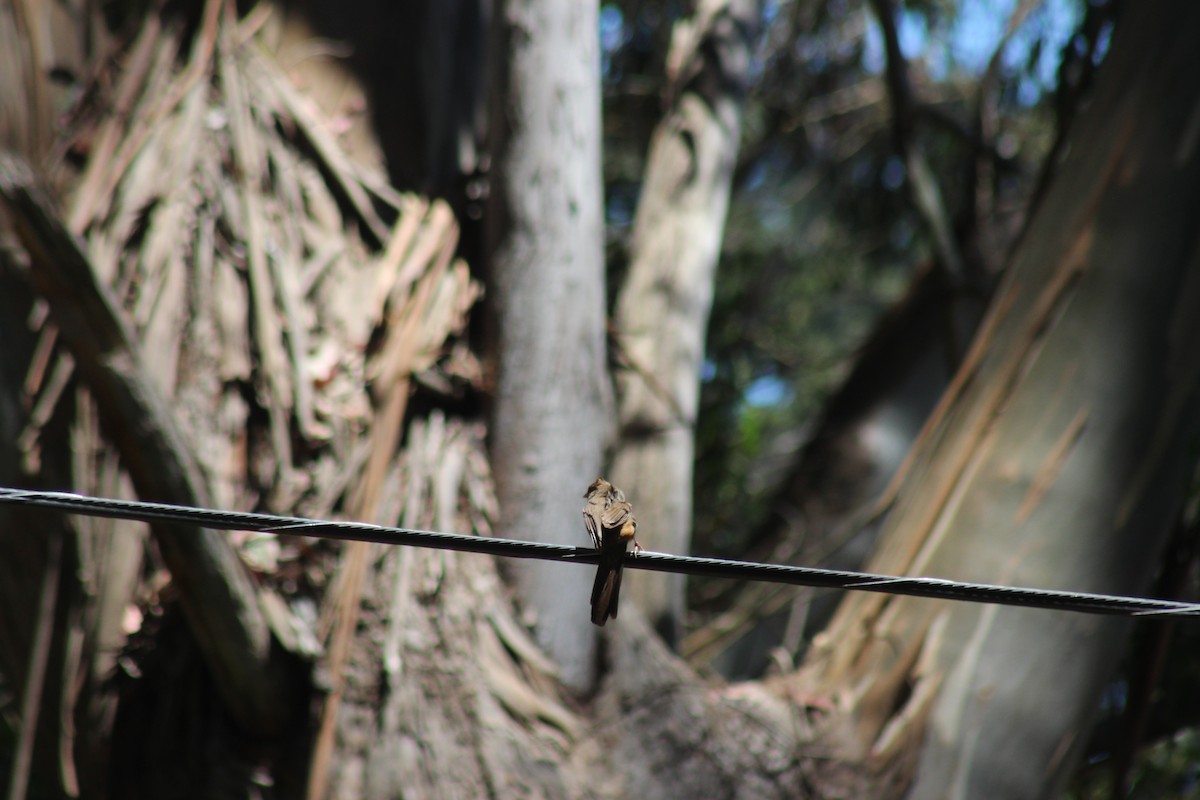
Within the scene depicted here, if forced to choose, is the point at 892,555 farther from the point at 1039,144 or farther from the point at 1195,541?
the point at 1039,144

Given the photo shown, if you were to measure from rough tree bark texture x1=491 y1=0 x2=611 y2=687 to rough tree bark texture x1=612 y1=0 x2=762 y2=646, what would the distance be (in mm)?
436

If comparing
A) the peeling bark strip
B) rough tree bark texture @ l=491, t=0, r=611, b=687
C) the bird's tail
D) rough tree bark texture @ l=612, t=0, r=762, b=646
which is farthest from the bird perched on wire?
rough tree bark texture @ l=612, t=0, r=762, b=646

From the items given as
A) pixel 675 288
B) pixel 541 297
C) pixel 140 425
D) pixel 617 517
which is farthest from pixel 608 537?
pixel 675 288

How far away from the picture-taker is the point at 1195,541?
11.4 feet

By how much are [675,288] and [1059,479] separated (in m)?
1.51

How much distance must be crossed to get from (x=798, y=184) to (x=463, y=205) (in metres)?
6.32

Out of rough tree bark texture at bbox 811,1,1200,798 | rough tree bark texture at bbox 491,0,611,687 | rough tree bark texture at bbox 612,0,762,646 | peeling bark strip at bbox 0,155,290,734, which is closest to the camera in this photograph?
peeling bark strip at bbox 0,155,290,734

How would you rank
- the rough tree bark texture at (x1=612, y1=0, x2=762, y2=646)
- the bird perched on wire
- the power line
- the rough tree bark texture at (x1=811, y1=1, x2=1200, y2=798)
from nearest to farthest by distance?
1. the power line
2. the bird perched on wire
3. the rough tree bark texture at (x1=811, y1=1, x2=1200, y2=798)
4. the rough tree bark texture at (x1=612, y1=0, x2=762, y2=646)

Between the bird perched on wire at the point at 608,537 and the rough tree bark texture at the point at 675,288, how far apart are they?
1696 mm

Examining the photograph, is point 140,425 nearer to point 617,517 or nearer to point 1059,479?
→ point 617,517

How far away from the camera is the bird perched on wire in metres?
1.83

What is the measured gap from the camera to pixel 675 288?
4.00 m

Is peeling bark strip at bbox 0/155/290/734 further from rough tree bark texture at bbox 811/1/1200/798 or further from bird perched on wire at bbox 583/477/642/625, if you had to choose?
rough tree bark texture at bbox 811/1/1200/798

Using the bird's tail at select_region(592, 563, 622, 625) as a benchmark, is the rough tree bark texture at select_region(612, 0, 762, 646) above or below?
above
